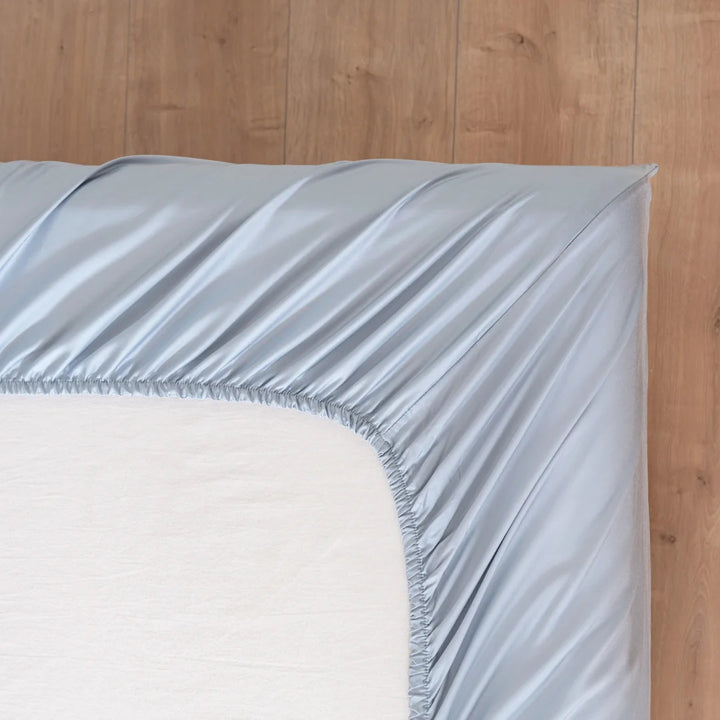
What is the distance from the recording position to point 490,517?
86cm

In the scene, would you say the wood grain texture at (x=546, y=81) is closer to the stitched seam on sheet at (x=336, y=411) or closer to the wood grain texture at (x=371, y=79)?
the wood grain texture at (x=371, y=79)

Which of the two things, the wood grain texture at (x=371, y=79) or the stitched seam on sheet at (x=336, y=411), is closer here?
the stitched seam on sheet at (x=336, y=411)

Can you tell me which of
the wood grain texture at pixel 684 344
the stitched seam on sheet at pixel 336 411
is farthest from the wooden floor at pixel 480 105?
the stitched seam on sheet at pixel 336 411

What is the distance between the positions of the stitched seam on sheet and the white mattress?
11 millimetres

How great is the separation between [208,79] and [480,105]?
0.42 m

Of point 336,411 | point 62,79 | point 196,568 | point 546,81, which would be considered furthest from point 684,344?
point 62,79

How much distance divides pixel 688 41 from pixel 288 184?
2.15ft

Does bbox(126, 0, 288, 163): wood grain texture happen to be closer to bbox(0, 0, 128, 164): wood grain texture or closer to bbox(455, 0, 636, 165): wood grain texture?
bbox(0, 0, 128, 164): wood grain texture

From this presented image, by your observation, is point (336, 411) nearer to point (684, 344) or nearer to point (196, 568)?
point (196, 568)

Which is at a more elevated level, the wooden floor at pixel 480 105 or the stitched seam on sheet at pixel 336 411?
the wooden floor at pixel 480 105

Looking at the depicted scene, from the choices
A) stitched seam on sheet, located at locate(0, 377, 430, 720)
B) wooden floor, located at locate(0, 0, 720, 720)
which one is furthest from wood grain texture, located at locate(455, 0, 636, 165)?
stitched seam on sheet, located at locate(0, 377, 430, 720)

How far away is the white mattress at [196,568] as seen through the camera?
2.87 ft

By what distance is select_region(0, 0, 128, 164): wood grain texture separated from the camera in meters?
1.26

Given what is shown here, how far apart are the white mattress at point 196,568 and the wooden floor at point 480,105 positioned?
477 mm
